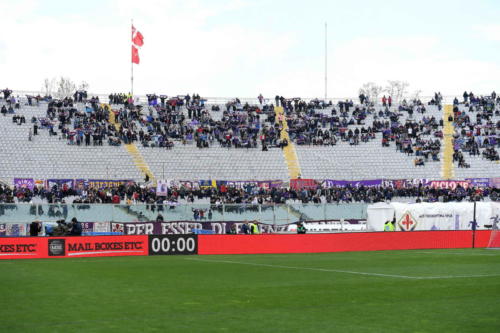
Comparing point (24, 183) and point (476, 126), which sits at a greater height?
point (476, 126)

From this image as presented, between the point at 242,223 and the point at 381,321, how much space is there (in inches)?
1267

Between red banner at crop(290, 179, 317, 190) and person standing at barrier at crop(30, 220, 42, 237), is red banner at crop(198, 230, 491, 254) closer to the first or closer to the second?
person standing at barrier at crop(30, 220, 42, 237)

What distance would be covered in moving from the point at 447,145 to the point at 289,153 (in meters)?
14.9

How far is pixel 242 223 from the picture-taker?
44.4 m

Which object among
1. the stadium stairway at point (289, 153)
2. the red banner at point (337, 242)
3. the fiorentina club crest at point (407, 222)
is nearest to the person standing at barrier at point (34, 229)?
the red banner at point (337, 242)

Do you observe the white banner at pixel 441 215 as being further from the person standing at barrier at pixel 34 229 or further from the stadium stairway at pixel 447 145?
the person standing at barrier at pixel 34 229

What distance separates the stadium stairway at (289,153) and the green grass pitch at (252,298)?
38875 mm

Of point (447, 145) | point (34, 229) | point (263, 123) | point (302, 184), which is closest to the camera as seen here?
point (34, 229)

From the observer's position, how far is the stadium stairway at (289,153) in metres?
65.1

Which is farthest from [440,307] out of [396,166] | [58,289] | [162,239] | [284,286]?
[396,166]

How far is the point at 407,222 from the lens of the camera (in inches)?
1966
